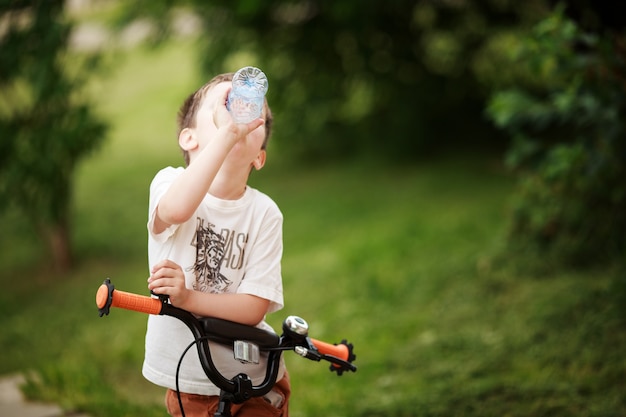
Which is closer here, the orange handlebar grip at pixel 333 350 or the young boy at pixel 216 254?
the young boy at pixel 216 254

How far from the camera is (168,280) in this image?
2.10 metres

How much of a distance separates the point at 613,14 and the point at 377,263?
7.75ft

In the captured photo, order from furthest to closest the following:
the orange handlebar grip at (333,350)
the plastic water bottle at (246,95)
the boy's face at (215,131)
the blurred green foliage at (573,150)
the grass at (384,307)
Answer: the blurred green foliage at (573,150) < the grass at (384,307) < the orange handlebar grip at (333,350) < the boy's face at (215,131) < the plastic water bottle at (246,95)

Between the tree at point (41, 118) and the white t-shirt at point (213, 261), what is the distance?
4.36 m

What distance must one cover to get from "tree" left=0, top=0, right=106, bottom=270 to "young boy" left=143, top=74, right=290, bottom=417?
4.32 metres

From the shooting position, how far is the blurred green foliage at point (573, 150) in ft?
14.2

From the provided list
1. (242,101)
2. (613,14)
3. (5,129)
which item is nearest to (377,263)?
(613,14)

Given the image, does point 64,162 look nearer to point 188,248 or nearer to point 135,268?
point 135,268

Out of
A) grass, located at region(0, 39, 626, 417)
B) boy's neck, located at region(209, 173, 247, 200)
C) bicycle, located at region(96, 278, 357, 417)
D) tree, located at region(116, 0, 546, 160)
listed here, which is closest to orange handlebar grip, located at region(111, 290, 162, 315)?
bicycle, located at region(96, 278, 357, 417)

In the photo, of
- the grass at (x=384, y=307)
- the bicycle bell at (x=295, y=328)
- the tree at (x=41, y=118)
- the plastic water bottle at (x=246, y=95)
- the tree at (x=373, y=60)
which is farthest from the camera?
the tree at (x=373, y=60)

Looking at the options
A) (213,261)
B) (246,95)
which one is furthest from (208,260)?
(246,95)

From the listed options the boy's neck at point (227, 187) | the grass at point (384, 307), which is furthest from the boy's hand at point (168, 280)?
the grass at point (384, 307)

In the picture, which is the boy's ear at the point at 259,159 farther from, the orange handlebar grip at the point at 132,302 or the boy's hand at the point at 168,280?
the orange handlebar grip at the point at 132,302

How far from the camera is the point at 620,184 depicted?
4969 millimetres
